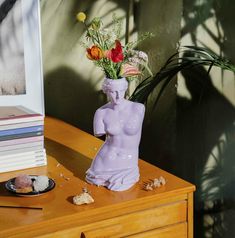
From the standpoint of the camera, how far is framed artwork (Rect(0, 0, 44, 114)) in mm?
1742

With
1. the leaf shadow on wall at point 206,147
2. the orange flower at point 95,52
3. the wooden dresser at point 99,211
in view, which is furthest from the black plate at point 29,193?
the leaf shadow on wall at point 206,147

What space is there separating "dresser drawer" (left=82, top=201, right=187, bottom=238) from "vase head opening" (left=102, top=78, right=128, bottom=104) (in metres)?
0.29

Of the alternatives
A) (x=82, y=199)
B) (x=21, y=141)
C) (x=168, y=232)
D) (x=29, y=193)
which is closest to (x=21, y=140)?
(x=21, y=141)

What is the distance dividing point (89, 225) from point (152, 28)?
1134 mm

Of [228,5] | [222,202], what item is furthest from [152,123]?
[228,5]

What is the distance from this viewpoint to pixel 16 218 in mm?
1028

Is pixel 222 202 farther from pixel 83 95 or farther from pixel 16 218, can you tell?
pixel 16 218

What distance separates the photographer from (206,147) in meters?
1.83

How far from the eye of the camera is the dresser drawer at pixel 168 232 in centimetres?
116

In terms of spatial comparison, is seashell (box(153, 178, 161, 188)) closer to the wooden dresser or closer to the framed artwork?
the wooden dresser

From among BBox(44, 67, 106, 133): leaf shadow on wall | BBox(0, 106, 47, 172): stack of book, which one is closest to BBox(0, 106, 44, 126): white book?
BBox(0, 106, 47, 172): stack of book

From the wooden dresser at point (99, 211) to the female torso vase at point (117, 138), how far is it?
0.10 ft

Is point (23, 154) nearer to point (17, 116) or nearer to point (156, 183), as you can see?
point (17, 116)

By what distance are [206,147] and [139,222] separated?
Answer: 2.50 ft
